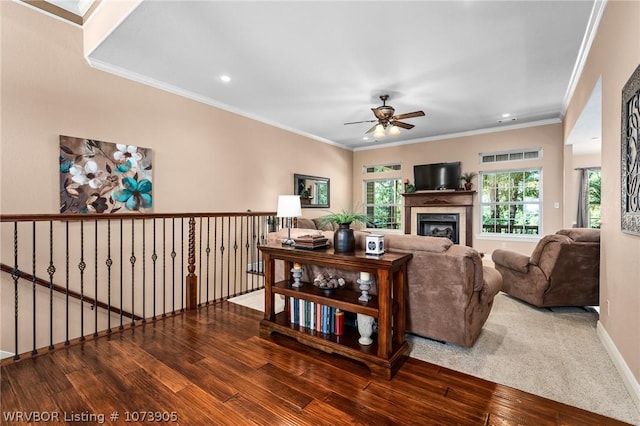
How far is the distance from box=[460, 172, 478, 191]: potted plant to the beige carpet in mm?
3729

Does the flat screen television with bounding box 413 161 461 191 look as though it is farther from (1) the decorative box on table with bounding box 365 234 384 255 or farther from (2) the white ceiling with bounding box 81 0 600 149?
(1) the decorative box on table with bounding box 365 234 384 255

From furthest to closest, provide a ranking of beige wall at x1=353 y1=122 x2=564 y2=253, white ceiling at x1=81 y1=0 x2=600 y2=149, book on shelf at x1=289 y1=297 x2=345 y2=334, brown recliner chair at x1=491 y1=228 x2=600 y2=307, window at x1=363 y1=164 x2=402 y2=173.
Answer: window at x1=363 y1=164 x2=402 y2=173
beige wall at x1=353 y1=122 x2=564 y2=253
brown recliner chair at x1=491 y1=228 x2=600 y2=307
white ceiling at x1=81 y1=0 x2=600 y2=149
book on shelf at x1=289 y1=297 x2=345 y2=334

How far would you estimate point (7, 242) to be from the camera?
2.87m

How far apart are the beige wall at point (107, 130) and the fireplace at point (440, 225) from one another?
3.74 metres

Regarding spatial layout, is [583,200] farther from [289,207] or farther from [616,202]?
[289,207]

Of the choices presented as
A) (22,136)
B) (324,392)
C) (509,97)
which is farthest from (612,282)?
(22,136)

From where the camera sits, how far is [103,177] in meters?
3.58

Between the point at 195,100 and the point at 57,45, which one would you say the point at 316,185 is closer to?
the point at 195,100

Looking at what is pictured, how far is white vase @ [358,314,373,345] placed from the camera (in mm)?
2238

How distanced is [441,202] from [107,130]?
648 cm

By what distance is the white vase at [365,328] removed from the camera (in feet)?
7.34

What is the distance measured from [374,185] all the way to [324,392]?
6922 mm

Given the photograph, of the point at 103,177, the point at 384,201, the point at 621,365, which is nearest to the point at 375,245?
the point at 621,365

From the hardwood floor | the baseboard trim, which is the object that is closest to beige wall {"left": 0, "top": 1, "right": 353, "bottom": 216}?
the hardwood floor
